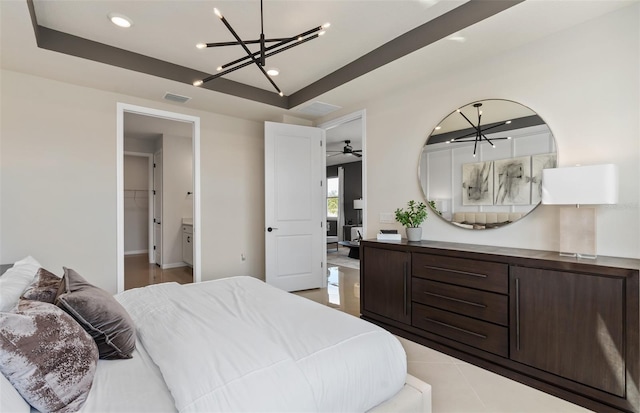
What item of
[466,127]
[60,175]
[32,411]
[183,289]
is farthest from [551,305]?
[60,175]

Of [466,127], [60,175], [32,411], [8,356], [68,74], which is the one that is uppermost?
[68,74]

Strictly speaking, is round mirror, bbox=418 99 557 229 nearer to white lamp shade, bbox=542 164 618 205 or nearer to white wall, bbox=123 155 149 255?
white lamp shade, bbox=542 164 618 205

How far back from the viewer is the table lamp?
1.92m

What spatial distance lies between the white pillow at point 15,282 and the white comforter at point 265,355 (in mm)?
486

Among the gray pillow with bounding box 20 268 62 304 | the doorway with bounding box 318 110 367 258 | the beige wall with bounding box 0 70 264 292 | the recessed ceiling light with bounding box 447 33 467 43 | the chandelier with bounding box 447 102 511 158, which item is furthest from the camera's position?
the doorway with bounding box 318 110 367 258

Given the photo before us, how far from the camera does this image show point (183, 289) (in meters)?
2.15

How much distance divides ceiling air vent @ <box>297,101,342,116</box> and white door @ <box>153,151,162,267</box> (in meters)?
3.62

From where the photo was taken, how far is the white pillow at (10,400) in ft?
2.69

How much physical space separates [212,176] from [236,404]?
3.69 meters

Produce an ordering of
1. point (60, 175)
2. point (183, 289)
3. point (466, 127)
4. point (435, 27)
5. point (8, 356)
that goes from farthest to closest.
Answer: point (60, 175)
point (466, 127)
point (435, 27)
point (183, 289)
point (8, 356)

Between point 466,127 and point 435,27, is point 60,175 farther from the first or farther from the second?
point 466,127

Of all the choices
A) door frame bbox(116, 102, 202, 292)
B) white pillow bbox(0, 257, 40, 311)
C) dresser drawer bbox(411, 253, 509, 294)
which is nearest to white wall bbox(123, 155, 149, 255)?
door frame bbox(116, 102, 202, 292)

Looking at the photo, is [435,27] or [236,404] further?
[435,27]

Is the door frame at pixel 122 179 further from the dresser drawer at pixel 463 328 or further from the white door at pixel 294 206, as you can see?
the dresser drawer at pixel 463 328
